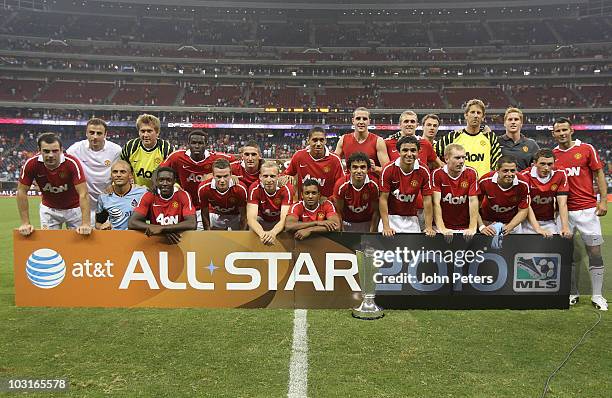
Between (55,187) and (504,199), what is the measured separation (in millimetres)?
5924

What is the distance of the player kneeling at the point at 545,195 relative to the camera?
A: 18.2ft

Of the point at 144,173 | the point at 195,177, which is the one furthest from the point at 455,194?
the point at 144,173

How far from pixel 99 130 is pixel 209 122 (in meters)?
37.2

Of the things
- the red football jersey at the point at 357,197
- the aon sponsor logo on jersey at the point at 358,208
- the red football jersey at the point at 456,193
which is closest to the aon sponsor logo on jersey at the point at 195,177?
the red football jersey at the point at 357,197

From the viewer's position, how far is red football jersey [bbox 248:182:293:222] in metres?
5.98

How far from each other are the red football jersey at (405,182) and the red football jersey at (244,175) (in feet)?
6.99

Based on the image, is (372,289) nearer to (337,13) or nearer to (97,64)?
(97,64)

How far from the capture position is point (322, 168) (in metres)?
6.43

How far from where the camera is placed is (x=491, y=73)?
45312mm

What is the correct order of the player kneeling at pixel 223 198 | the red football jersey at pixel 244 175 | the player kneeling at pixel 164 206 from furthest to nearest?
the red football jersey at pixel 244 175 < the player kneeling at pixel 223 198 < the player kneeling at pixel 164 206

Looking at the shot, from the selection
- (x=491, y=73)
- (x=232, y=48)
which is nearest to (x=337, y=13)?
(x=232, y=48)

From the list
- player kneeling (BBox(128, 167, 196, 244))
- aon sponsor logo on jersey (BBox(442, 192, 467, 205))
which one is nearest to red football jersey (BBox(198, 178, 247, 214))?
player kneeling (BBox(128, 167, 196, 244))

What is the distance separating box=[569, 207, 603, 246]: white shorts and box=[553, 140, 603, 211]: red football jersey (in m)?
0.07

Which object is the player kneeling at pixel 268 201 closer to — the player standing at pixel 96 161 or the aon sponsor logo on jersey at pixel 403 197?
the aon sponsor logo on jersey at pixel 403 197
